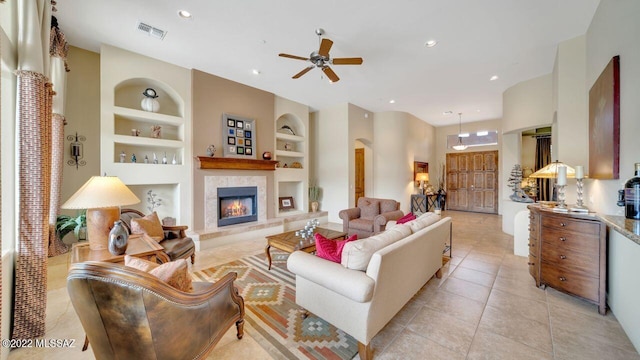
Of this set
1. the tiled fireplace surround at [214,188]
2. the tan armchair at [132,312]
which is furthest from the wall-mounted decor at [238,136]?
the tan armchair at [132,312]

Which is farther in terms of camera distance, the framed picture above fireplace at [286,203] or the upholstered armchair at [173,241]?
the framed picture above fireplace at [286,203]

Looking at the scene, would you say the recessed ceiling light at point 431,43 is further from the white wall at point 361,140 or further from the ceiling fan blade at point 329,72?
the white wall at point 361,140

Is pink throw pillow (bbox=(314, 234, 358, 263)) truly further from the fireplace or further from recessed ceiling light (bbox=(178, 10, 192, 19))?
the fireplace

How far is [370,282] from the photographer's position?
5.44 feet

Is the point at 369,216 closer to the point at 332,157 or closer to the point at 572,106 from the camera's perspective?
the point at 332,157

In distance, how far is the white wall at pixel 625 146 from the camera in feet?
6.27

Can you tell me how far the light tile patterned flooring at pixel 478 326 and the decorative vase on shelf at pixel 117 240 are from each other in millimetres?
782

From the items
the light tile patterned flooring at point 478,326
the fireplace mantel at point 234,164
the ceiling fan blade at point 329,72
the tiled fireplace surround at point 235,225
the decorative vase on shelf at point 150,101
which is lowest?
the light tile patterned flooring at point 478,326

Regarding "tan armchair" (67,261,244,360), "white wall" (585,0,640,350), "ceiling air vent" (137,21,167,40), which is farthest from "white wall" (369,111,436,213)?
"tan armchair" (67,261,244,360)

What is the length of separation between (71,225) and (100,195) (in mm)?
2551

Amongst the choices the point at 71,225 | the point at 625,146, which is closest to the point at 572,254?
the point at 625,146

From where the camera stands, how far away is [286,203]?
6.60 m

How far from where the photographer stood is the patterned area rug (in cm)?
184

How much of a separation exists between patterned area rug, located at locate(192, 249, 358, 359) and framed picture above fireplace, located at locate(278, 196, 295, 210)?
10.8 ft
